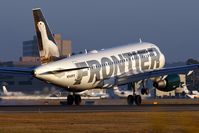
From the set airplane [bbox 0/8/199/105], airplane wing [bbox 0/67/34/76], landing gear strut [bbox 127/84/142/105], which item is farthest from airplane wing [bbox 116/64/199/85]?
airplane wing [bbox 0/67/34/76]

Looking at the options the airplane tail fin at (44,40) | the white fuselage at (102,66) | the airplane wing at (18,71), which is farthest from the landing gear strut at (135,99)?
the airplane wing at (18,71)

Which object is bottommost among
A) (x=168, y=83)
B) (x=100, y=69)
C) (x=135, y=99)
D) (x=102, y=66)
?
(x=135, y=99)

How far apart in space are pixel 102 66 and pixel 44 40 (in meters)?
5.99

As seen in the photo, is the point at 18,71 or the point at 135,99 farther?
the point at 18,71

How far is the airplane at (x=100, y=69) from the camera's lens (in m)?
59.1

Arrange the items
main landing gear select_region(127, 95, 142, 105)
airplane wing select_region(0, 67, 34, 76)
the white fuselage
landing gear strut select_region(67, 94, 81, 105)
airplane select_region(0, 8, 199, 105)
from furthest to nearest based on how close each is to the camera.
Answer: landing gear strut select_region(67, 94, 81, 105) < main landing gear select_region(127, 95, 142, 105) < airplane wing select_region(0, 67, 34, 76) < airplane select_region(0, 8, 199, 105) < the white fuselage

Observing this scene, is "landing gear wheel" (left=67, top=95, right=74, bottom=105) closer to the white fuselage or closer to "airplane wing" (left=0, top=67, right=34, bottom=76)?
the white fuselage

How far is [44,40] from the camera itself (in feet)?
209

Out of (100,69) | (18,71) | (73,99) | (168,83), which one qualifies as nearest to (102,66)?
(100,69)

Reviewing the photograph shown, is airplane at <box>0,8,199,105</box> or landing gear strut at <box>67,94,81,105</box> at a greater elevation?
airplane at <box>0,8,199,105</box>

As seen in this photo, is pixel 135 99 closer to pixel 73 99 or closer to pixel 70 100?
pixel 73 99

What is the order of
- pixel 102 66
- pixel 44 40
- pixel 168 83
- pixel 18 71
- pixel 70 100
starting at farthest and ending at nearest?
1. pixel 44 40
2. pixel 18 71
3. pixel 102 66
4. pixel 70 100
5. pixel 168 83

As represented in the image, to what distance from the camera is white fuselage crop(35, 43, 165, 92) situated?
5872 cm

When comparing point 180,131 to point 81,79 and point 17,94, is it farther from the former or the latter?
point 17,94
